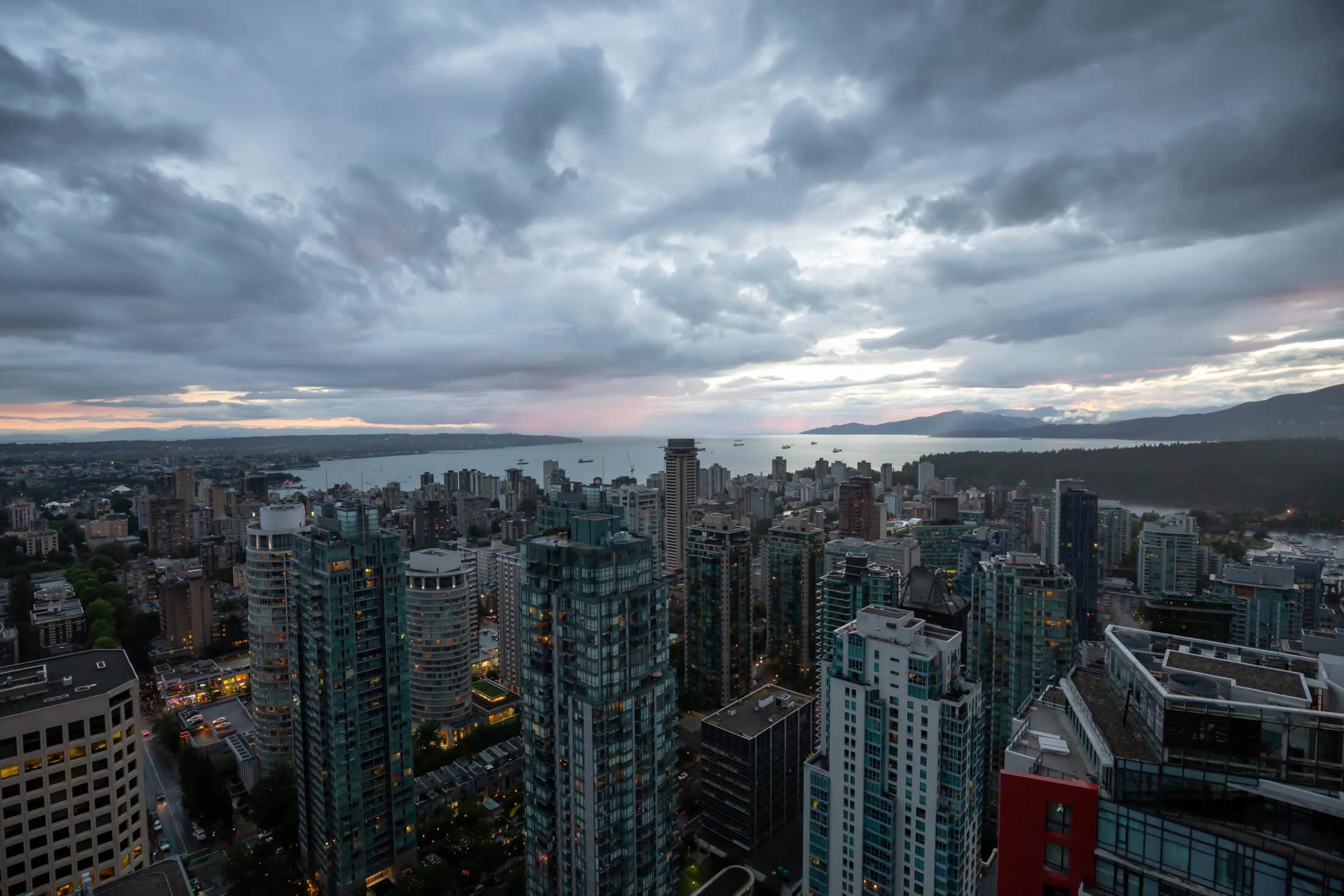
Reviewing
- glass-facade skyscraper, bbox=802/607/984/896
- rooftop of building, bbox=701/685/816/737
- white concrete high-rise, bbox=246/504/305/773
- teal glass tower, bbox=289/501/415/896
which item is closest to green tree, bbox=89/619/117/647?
white concrete high-rise, bbox=246/504/305/773

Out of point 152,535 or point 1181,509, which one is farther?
point 1181,509

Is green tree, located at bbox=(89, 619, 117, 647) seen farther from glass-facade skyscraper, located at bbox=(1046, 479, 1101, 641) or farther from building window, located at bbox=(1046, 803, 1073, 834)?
glass-facade skyscraper, located at bbox=(1046, 479, 1101, 641)

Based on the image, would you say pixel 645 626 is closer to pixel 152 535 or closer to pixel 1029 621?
pixel 1029 621

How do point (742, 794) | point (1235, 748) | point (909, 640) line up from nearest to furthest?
point (1235, 748), point (909, 640), point (742, 794)

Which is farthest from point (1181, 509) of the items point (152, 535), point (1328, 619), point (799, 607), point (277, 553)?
point (152, 535)

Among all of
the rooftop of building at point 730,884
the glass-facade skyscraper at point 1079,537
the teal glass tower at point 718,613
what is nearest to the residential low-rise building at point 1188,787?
the rooftop of building at point 730,884

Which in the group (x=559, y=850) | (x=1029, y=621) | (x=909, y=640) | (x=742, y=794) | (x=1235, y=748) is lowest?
(x=742, y=794)
